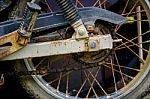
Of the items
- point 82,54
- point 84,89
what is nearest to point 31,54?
point 82,54

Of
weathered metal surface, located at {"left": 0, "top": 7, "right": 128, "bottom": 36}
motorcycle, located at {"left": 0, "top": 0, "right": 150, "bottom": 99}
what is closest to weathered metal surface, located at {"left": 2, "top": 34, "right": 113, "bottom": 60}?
motorcycle, located at {"left": 0, "top": 0, "right": 150, "bottom": 99}

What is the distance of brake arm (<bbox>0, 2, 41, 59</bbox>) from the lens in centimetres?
286

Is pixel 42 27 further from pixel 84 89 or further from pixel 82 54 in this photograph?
pixel 84 89

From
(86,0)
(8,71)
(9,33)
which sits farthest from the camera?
(86,0)

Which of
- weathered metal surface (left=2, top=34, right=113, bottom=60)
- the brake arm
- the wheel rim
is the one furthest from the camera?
the wheel rim

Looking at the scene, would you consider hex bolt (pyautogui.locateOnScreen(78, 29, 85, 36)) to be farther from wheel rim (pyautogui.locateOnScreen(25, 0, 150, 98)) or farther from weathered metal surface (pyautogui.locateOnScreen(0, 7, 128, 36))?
wheel rim (pyautogui.locateOnScreen(25, 0, 150, 98))

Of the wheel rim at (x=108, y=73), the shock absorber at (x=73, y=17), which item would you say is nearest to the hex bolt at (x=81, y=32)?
the shock absorber at (x=73, y=17)

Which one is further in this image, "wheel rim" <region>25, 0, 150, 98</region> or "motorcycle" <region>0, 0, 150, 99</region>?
"wheel rim" <region>25, 0, 150, 98</region>

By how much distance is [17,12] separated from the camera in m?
3.14

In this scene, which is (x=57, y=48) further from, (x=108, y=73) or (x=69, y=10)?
(x=108, y=73)

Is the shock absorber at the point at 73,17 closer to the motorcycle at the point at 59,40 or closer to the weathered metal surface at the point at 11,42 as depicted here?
the motorcycle at the point at 59,40

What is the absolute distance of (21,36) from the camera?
2883 mm

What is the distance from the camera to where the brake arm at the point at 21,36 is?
2.86m

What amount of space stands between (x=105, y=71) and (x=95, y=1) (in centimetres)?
64
